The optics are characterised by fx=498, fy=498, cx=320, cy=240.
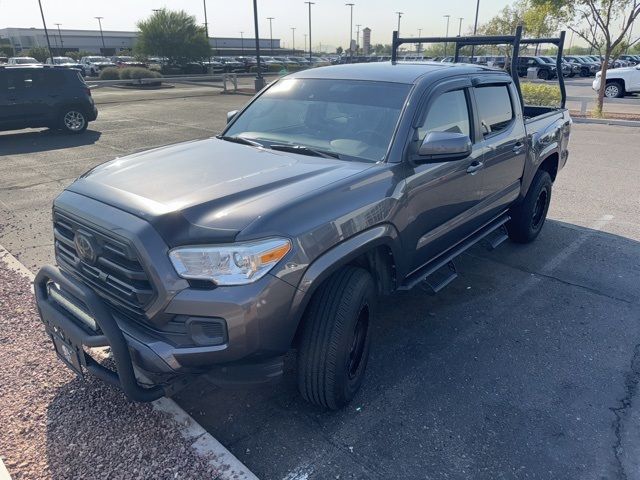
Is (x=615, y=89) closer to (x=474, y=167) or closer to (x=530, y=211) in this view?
(x=530, y=211)

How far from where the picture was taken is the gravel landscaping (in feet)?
7.82

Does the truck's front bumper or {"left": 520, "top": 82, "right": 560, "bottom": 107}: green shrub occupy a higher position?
the truck's front bumper

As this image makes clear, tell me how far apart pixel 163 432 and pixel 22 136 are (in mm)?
12387

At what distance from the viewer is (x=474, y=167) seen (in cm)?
376

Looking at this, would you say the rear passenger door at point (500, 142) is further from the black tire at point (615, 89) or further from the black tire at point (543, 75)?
the black tire at point (543, 75)

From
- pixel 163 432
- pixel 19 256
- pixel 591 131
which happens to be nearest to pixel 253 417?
pixel 163 432

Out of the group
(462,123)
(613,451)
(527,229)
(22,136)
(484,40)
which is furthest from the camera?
(22,136)

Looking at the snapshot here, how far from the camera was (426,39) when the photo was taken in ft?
18.1

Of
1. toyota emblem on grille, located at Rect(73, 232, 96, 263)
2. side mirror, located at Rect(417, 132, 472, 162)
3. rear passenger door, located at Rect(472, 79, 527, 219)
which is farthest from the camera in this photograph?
rear passenger door, located at Rect(472, 79, 527, 219)

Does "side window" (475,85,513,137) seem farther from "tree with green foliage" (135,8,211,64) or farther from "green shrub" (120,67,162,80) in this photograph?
"tree with green foliage" (135,8,211,64)

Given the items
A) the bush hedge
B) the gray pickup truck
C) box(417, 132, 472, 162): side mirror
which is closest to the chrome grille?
the gray pickup truck

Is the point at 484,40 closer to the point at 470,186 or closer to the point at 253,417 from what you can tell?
the point at 470,186

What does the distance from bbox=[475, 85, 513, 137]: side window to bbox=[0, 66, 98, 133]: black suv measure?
36.8 ft

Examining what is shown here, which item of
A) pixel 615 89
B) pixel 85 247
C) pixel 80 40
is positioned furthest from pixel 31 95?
pixel 80 40
